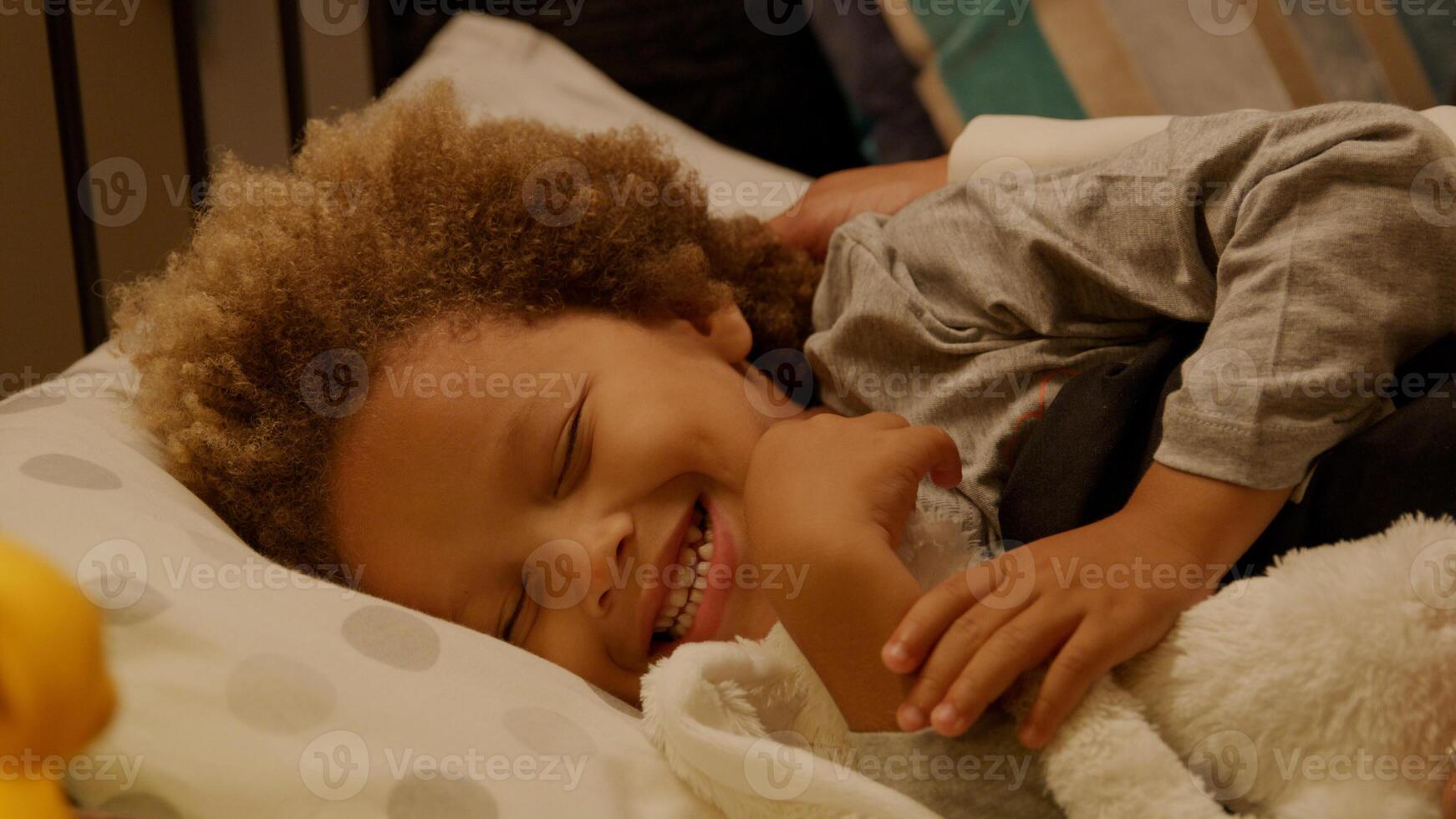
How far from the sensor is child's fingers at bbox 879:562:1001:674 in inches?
26.1

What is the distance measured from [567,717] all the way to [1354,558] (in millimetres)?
522

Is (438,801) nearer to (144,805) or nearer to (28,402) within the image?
(144,805)

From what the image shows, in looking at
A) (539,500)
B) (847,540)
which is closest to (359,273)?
(539,500)

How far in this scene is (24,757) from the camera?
1.10 ft

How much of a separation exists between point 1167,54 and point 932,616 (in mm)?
1149

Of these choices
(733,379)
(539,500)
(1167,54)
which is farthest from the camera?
(1167,54)

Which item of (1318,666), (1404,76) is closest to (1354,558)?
(1318,666)

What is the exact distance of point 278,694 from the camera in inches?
26.8

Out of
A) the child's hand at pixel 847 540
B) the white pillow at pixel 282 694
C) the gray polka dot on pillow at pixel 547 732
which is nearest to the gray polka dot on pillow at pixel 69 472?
the white pillow at pixel 282 694

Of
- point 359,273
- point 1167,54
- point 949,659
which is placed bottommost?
point 949,659

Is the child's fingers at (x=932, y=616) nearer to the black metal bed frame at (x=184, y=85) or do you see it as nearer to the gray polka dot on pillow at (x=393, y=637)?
the gray polka dot on pillow at (x=393, y=637)

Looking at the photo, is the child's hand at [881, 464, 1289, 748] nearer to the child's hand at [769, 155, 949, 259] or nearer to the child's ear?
the child's ear

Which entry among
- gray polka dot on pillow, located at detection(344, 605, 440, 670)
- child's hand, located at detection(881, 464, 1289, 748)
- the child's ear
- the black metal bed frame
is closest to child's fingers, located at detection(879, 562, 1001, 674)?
child's hand, located at detection(881, 464, 1289, 748)

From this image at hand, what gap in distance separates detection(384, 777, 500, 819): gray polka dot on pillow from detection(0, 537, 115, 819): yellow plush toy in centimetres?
31
